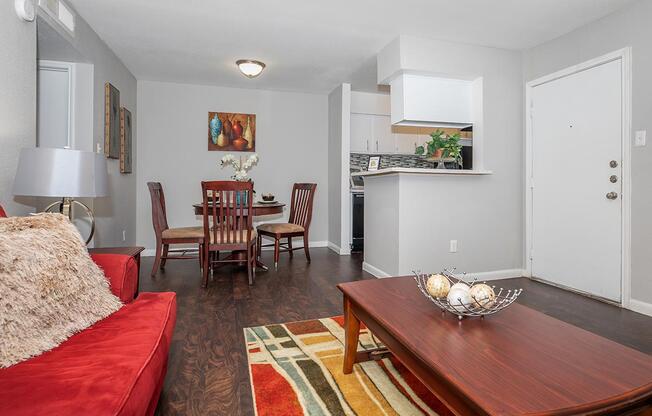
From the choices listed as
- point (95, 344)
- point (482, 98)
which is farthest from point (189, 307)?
point (482, 98)

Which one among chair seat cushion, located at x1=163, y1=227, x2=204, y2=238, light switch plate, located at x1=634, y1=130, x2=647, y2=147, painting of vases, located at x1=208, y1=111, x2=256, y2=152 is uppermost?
painting of vases, located at x1=208, y1=111, x2=256, y2=152

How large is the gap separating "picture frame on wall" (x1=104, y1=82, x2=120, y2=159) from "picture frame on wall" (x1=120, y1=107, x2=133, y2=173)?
0.17m

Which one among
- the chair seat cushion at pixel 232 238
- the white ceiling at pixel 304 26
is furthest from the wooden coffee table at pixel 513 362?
the white ceiling at pixel 304 26

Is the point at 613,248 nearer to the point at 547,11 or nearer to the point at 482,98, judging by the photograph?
the point at 482,98

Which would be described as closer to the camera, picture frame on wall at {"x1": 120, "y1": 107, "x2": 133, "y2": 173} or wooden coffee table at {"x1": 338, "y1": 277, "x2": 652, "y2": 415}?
wooden coffee table at {"x1": 338, "y1": 277, "x2": 652, "y2": 415}

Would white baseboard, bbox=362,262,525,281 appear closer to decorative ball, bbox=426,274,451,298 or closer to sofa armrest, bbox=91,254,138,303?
decorative ball, bbox=426,274,451,298

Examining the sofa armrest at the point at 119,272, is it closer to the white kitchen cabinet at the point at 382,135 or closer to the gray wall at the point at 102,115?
the gray wall at the point at 102,115

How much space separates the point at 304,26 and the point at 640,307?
3672 mm

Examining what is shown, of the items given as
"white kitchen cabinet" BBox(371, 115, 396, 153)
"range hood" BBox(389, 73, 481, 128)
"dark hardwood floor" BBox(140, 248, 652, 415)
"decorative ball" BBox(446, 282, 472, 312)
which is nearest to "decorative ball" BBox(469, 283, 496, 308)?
"decorative ball" BBox(446, 282, 472, 312)

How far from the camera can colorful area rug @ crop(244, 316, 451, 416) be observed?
1490 mm

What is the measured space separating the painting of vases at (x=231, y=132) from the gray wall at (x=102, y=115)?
1.02 meters

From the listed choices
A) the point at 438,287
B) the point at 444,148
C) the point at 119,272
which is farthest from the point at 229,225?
the point at 438,287

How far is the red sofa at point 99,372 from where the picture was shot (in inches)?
32.7

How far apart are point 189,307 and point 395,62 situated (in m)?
2.99
